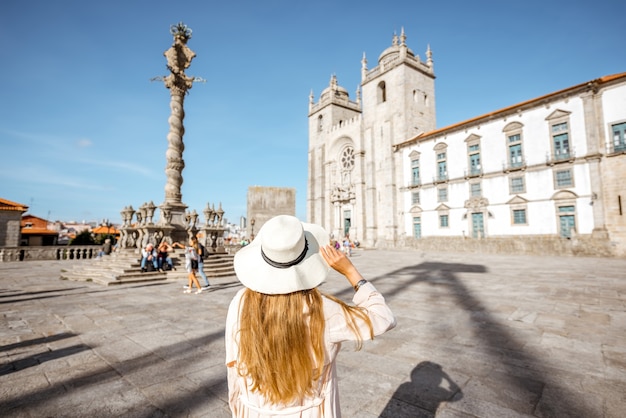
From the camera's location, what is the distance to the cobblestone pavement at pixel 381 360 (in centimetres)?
250

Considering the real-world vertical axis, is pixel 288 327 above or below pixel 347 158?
below

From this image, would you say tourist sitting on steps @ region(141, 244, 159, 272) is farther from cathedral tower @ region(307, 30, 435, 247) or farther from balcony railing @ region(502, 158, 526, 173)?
balcony railing @ region(502, 158, 526, 173)

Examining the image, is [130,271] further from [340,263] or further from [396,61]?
[396,61]

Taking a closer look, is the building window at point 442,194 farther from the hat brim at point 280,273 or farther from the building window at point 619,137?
the hat brim at point 280,273

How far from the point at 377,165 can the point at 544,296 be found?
90.1ft

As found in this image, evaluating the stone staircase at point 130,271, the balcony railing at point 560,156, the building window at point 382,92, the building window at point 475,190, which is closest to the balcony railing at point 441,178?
the building window at point 475,190

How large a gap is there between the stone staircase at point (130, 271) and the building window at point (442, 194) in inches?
856

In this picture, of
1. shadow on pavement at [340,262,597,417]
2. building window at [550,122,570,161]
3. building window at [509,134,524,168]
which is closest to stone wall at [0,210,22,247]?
shadow on pavement at [340,262,597,417]

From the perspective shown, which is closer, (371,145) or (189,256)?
(189,256)

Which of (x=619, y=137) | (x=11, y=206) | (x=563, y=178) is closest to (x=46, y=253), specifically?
(x=11, y=206)

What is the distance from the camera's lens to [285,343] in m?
1.16

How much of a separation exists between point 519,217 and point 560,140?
6047mm

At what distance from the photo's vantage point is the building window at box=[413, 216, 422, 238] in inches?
1120

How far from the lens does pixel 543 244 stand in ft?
64.2
